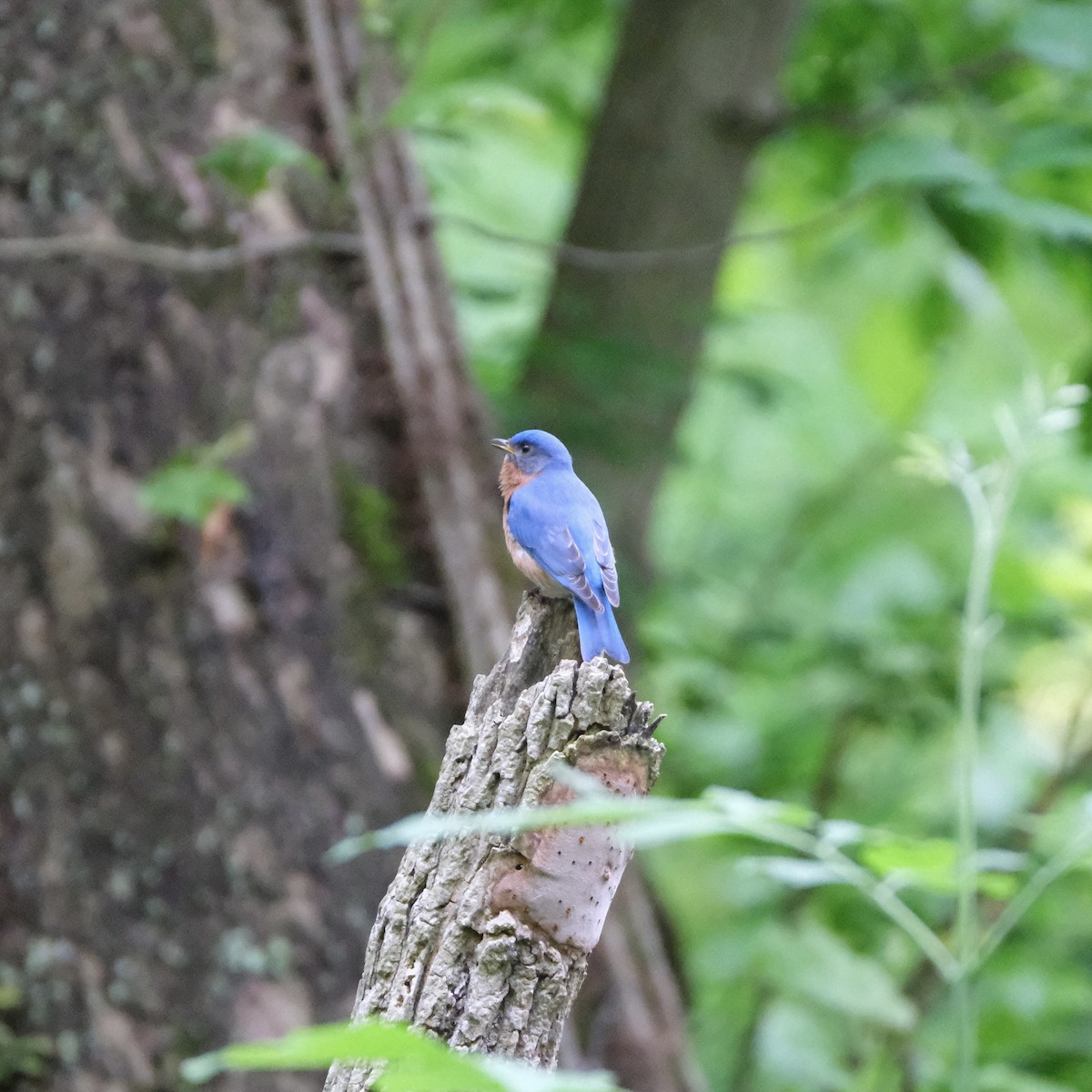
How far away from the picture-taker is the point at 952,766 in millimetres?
5113

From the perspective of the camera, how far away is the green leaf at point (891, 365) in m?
5.31

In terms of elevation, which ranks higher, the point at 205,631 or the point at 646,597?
the point at 646,597

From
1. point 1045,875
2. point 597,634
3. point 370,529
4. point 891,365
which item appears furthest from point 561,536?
point 891,365

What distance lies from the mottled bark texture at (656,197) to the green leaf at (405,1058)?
11.9ft

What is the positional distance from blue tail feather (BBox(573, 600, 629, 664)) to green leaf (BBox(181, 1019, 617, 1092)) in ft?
5.06

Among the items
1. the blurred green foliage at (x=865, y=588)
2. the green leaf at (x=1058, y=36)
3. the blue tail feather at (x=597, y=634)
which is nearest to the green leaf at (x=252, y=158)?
the blurred green foliage at (x=865, y=588)

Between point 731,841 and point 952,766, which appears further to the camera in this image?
point 952,766

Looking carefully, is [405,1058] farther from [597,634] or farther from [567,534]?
[567,534]

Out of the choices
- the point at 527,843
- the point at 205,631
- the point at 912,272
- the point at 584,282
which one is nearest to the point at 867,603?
the point at 584,282

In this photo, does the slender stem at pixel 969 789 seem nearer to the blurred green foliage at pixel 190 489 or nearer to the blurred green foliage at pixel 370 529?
the blurred green foliage at pixel 190 489

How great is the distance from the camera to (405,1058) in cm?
81

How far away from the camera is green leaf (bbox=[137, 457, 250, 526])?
3.06m

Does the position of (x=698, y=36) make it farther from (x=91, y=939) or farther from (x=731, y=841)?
(x=91, y=939)

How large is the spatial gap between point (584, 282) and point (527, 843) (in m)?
3.45
